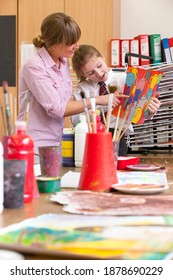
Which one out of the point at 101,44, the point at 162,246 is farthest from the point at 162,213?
the point at 101,44

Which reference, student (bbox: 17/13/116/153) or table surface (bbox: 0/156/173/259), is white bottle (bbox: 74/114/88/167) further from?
table surface (bbox: 0/156/173/259)

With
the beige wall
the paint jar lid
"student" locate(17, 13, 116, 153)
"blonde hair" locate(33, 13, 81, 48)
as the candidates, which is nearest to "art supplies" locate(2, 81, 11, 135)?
the paint jar lid

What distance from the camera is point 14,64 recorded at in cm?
459

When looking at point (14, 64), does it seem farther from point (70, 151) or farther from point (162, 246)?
point (162, 246)

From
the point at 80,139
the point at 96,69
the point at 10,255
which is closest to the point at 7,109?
the point at 10,255

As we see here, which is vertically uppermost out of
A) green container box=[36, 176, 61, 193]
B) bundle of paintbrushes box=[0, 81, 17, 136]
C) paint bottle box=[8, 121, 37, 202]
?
bundle of paintbrushes box=[0, 81, 17, 136]

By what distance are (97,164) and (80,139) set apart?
2.36ft

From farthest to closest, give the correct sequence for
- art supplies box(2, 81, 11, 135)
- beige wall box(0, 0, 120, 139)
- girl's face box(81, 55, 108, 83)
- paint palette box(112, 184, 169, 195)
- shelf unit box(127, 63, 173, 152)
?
beige wall box(0, 0, 120, 139)
shelf unit box(127, 63, 173, 152)
girl's face box(81, 55, 108, 83)
paint palette box(112, 184, 169, 195)
art supplies box(2, 81, 11, 135)

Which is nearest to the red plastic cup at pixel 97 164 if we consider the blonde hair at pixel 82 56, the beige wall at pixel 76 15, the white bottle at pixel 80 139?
the white bottle at pixel 80 139

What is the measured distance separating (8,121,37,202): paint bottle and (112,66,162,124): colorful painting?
99 cm

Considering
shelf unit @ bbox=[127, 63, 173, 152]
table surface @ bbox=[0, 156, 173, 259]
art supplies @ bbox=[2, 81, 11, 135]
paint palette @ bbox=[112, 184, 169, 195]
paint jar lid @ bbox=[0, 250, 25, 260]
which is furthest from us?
shelf unit @ bbox=[127, 63, 173, 152]

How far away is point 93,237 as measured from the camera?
0.77 meters

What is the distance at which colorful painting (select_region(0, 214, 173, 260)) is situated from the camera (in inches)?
27.8

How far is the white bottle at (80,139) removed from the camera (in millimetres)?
1949
